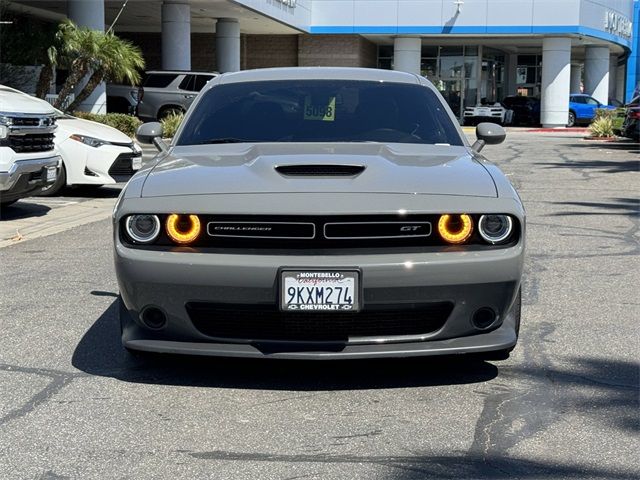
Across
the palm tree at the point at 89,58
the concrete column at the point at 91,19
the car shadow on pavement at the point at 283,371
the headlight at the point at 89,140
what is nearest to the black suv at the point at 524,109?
the concrete column at the point at 91,19

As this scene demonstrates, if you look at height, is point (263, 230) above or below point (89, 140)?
below

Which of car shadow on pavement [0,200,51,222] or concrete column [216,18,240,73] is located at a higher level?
concrete column [216,18,240,73]

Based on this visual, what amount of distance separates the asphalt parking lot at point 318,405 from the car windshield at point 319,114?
4.50 feet

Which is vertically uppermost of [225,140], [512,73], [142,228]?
[512,73]

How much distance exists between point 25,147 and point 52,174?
1.62 ft

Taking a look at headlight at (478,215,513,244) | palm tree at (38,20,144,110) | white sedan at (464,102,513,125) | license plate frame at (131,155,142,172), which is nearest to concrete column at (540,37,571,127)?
white sedan at (464,102,513,125)

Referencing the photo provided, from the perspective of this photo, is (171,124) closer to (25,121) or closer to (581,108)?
(25,121)

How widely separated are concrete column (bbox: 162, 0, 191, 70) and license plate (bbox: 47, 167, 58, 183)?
72.9 feet

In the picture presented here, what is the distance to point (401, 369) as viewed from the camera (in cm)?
513

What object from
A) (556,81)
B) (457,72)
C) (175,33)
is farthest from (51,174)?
(457,72)

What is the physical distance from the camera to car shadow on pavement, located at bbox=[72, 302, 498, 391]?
4.91 meters

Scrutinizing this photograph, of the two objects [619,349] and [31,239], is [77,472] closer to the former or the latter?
[619,349]

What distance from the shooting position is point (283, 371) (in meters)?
5.09

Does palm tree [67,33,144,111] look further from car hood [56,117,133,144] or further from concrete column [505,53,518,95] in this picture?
concrete column [505,53,518,95]
